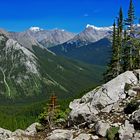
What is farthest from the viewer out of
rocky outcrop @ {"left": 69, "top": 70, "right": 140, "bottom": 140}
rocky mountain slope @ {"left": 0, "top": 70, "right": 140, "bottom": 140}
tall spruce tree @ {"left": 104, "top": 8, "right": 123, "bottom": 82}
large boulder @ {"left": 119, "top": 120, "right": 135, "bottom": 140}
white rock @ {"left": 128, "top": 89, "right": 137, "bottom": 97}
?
tall spruce tree @ {"left": 104, "top": 8, "right": 123, "bottom": 82}

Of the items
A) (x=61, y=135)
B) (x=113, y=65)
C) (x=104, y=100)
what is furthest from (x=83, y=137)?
(x=113, y=65)

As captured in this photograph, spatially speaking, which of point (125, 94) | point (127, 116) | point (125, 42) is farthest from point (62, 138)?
point (125, 42)

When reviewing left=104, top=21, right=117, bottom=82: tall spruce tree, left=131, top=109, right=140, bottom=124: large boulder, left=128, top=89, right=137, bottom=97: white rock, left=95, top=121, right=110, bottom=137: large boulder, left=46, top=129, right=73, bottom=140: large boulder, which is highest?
left=104, top=21, right=117, bottom=82: tall spruce tree

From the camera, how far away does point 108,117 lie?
49938mm

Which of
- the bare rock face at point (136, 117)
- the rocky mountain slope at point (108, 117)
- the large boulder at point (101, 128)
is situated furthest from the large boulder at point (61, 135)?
the bare rock face at point (136, 117)

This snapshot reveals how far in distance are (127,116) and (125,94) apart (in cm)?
656

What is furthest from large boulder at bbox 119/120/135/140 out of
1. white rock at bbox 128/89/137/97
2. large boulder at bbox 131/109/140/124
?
white rock at bbox 128/89/137/97

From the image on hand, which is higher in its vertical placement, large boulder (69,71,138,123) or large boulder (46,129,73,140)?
large boulder (69,71,138,123)

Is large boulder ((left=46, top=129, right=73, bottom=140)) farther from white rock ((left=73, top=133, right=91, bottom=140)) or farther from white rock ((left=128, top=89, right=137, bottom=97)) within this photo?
white rock ((left=128, top=89, right=137, bottom=97))

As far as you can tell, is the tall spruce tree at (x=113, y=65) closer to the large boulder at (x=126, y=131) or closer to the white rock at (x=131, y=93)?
the white rock at (x=131, y=93)

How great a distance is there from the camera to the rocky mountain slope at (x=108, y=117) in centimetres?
4456

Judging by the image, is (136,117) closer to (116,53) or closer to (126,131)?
(126,131)

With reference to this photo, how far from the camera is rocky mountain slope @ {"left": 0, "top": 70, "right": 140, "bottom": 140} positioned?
44.6m

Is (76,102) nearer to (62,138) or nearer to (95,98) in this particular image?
(95,98)
